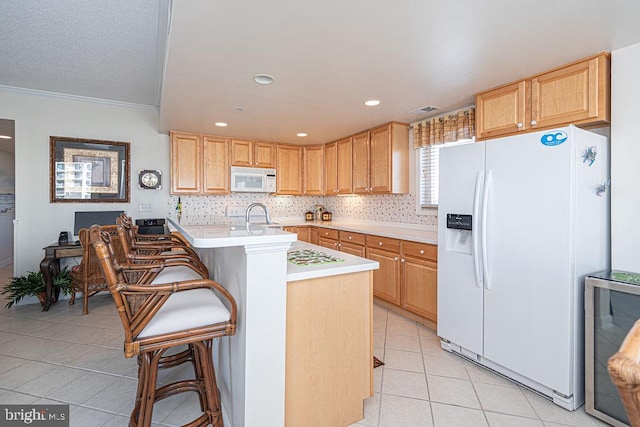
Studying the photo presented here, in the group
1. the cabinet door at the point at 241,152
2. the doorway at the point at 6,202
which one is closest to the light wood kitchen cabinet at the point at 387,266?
the cabinet door at the point at 241,152

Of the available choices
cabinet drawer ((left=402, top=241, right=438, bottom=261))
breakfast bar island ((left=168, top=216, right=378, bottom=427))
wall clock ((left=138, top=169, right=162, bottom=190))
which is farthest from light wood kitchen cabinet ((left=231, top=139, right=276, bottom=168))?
breakfast bar island ((left=168, top=216, right=378, bottom=427))

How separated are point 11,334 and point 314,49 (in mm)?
3743

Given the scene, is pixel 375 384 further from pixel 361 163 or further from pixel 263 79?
pixel 361 163

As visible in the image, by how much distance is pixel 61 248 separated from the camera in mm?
3619

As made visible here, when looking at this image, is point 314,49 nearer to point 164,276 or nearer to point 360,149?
point 164,276

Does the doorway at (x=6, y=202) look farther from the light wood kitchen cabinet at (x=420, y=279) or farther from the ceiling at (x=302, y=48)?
the light wood kitchen cabinet at (x=420, y=279)

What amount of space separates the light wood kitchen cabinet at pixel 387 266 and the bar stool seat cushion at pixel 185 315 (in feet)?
7.52

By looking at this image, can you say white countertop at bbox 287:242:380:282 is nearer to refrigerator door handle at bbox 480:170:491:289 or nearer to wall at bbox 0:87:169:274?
refrigerator door handle at bbox 480:170:491:289

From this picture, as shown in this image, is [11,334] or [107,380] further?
[11,334]

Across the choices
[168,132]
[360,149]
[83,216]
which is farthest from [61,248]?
[360,149]

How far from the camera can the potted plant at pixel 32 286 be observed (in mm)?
3562

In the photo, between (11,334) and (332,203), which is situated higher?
(332,203)

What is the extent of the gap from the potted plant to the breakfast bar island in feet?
9.86

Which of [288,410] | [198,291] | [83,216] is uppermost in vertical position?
[83,216]
